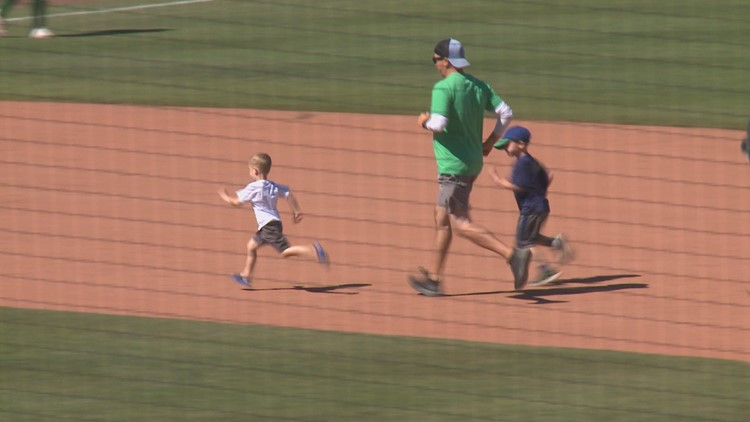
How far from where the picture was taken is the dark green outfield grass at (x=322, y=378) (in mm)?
7219

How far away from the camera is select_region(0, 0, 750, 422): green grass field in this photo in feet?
24.3

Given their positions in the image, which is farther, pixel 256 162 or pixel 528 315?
pixel 256 162

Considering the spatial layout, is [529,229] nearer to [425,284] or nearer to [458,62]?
[425,284]

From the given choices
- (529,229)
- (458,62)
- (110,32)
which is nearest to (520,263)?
(529,229)

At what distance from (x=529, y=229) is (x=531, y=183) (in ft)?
1.08

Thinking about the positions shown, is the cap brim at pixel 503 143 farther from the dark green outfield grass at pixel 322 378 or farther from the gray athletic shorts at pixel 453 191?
the dark green outfield grass at pixel 322 378

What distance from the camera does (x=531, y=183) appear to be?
10250 mm

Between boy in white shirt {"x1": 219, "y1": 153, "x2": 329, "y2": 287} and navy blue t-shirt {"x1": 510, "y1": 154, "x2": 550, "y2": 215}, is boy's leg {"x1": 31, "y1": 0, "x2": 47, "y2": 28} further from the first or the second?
navy blue t-shirt {"x1": 510, "y1": 154, "x2": 550, "y2": 215}

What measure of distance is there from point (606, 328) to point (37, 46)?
43.4 feet

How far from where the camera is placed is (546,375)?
7.95 m

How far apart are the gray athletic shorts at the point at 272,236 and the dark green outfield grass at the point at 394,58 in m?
6.19

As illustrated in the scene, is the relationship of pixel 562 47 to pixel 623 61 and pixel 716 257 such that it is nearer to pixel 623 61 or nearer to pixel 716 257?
pixel 623 61

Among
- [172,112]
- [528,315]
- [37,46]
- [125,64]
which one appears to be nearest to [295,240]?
[528,315]

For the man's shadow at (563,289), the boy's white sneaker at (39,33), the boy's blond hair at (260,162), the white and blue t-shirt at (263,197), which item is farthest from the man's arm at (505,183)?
the boy's white sneaker at (39,33)
